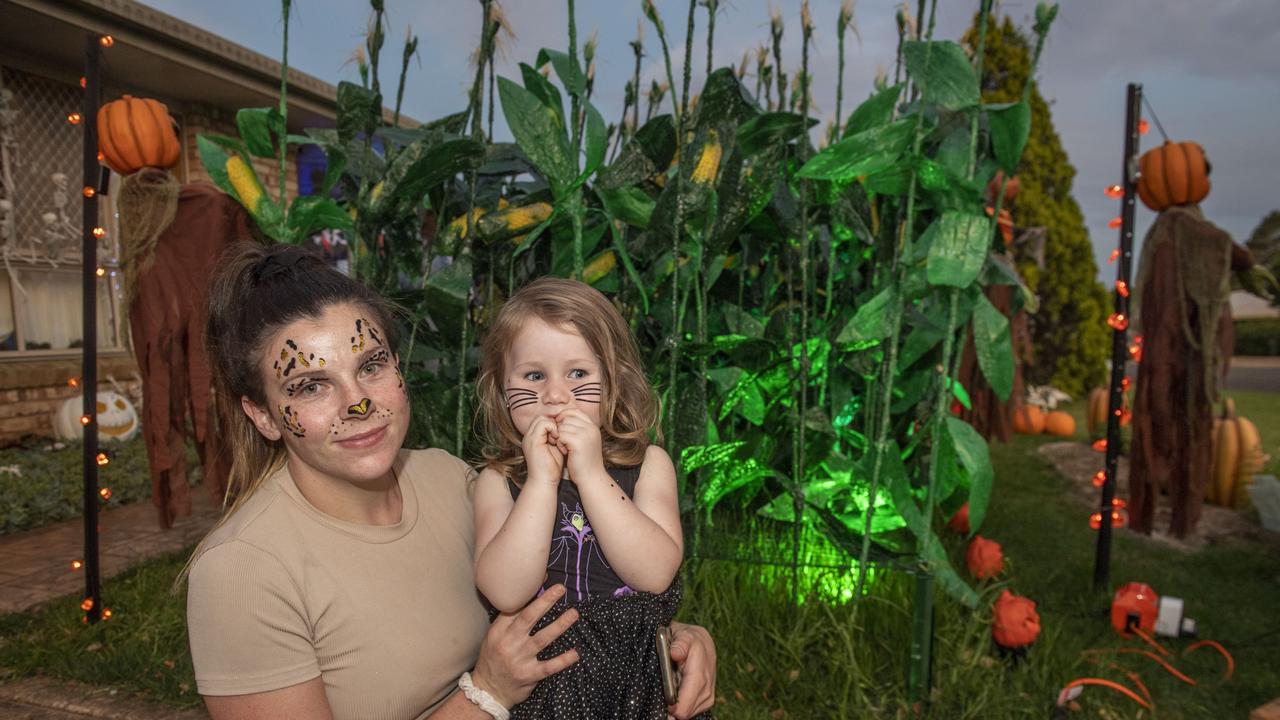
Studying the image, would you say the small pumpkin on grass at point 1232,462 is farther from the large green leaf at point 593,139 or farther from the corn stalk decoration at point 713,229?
the large green leaf at point 593,139

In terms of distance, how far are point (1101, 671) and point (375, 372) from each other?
6.63ft

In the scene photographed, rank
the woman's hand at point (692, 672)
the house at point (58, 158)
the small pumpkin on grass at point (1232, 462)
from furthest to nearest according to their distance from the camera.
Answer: the house at point (58, 158), the small pumpkin on grass at point (1232, 462), the woman's hand at point (692, 672)

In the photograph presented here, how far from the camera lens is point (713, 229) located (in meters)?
1.59

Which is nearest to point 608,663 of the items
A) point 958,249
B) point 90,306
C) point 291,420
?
point 291,420

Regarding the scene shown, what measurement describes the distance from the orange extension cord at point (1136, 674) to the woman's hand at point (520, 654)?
1.43 m

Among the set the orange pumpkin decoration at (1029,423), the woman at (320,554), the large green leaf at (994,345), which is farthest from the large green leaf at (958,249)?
the orange pumpkin decoration at (1029,423)

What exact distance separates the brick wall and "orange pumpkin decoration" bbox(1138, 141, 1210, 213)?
261 inches

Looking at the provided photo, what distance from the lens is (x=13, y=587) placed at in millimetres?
2746

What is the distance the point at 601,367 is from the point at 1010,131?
105 cm

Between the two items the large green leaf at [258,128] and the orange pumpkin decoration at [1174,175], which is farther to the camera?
the orange pumpkin decoration at [1174,175]

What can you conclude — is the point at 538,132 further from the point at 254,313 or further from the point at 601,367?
the point at 254,313

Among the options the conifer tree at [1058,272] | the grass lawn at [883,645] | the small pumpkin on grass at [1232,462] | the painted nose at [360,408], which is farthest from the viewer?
the conifer tree at [1058,272]

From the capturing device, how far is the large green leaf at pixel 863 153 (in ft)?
4.79

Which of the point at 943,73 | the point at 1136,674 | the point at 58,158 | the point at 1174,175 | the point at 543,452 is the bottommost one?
the point at 1136,674
